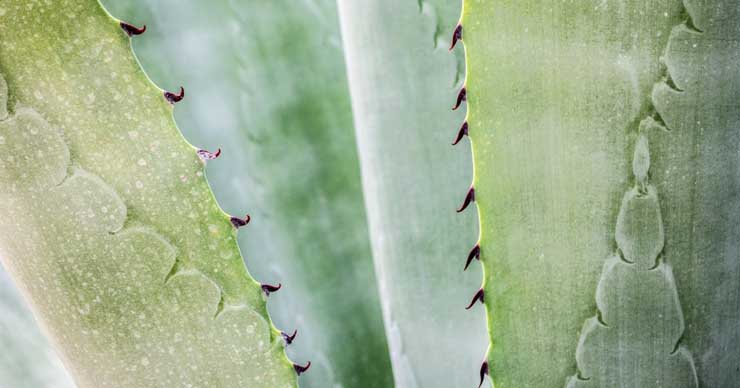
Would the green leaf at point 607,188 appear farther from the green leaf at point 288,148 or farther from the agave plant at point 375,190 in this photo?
the green leaf at point 288,148

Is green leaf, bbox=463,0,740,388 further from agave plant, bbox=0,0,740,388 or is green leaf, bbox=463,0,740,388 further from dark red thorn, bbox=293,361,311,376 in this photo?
dark red thorn, bbox=293,361,311,376

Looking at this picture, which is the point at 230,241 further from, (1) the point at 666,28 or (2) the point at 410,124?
(1) the point at 666,28

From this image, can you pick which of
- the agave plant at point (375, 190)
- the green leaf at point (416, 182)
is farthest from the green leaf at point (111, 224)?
the green leaf at point (416, 182)

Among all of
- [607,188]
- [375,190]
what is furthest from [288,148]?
[607,188]

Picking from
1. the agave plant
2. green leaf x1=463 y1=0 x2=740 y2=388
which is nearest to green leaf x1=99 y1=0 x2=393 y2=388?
the agave plant

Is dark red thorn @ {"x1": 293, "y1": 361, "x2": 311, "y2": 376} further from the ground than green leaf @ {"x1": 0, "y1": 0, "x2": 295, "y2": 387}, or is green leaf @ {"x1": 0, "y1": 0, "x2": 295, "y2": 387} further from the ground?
green leaf @ {"x1": 0, "y1": 0, "x2": 295, "y2": 387}

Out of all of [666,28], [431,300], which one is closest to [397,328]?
[431,300]

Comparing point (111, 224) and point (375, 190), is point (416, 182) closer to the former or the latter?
point (375, 190)
